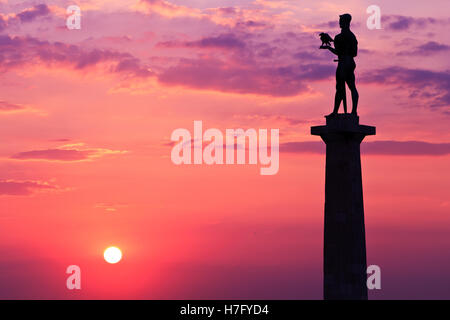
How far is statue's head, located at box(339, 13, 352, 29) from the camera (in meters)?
43.1

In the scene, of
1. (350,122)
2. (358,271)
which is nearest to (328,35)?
(350,122)

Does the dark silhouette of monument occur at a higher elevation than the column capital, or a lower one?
lower

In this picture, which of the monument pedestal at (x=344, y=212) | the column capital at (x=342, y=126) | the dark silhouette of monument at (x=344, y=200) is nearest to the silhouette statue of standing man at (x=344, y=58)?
the dark silhouette of monument at (x=344, y=200)

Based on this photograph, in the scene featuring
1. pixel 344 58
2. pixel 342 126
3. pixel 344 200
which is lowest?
pixel 344 200

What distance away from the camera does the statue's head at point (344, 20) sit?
43125mm

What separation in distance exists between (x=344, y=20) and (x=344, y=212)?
921cm

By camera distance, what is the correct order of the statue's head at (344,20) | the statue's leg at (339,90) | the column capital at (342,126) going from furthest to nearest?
the statue's leg at (339,90) < the statue's head at (344,20) < the column capital at (342,126)

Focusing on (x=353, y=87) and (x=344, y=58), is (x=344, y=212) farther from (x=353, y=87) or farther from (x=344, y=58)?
(x=344, y=58)

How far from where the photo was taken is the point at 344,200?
140 feet

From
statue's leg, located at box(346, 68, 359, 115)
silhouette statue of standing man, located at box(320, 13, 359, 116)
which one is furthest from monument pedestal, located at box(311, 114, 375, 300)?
silhouette statue of standing man, located at box(320, 13, 359, 116)

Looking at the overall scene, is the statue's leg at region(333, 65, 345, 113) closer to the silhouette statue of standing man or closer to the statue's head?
the silhouette statue of standing man

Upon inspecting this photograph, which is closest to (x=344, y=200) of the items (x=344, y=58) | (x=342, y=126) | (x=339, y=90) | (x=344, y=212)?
(x=344, y=212)

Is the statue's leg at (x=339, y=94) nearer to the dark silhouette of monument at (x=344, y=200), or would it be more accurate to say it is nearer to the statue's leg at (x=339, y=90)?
the statue's leg at (x=339, y=90)
